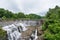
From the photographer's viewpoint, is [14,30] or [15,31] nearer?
[15,31]

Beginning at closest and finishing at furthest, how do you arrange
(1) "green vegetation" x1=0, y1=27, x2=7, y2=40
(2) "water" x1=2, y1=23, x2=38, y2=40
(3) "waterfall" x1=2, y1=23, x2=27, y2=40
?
(1) "green vegetation" x1=0, y1=27, x2=7, y2=40 → (2) "water" x1=2, y1=23, x2=38, y2=40 → (3) "waterfall" x1=2, y1=23, x2=27, y2=40

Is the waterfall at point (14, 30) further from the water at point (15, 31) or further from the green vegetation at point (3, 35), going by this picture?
the green vegetation at point (3, 35)

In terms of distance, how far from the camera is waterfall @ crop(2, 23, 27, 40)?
2315 cm

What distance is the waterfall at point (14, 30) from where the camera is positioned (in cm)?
2315

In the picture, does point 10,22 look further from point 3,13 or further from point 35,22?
point 3,13

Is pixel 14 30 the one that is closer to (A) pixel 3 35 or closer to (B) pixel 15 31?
(B) pixel 15 31

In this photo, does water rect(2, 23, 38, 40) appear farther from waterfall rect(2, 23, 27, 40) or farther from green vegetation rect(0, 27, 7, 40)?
green vegetation rect(0, 27, 7, 40)

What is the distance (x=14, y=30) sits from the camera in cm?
2458

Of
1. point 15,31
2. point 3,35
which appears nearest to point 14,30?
point 15,31

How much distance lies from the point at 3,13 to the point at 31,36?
26822 mm

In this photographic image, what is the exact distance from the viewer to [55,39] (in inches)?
693

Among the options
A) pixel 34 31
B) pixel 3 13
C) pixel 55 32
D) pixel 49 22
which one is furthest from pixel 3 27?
pixel 3 13

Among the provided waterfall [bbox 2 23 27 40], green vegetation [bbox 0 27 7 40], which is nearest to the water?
waterfall [bbox 2 23 27 40]

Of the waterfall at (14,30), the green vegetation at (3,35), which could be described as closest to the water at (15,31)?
the waterfall at (14,30)
